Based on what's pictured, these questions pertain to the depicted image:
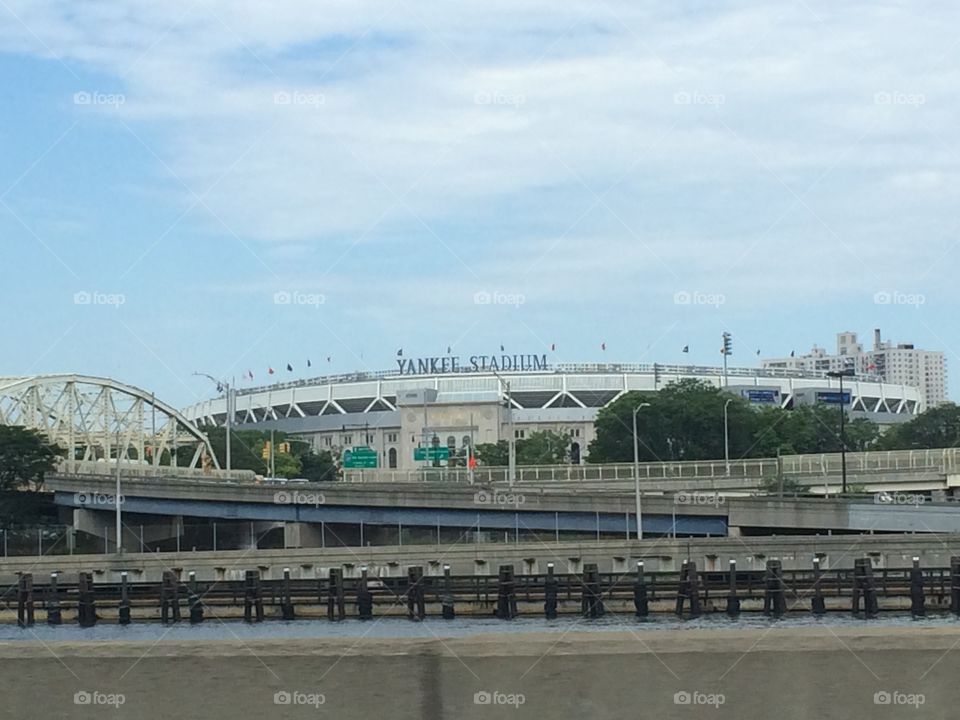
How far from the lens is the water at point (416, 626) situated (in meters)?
48.0

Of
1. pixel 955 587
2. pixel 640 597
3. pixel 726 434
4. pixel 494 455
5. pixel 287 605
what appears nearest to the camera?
pixel 955 587

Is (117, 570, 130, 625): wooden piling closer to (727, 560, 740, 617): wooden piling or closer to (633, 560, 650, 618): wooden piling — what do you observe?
(633, 560, 650, 618): wooden piling

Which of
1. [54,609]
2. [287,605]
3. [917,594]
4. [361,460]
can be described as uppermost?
[361,460]

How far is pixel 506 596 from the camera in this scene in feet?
174

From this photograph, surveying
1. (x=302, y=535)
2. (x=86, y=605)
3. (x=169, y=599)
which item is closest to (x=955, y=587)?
(x=169, y=599)

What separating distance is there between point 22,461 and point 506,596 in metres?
86.7

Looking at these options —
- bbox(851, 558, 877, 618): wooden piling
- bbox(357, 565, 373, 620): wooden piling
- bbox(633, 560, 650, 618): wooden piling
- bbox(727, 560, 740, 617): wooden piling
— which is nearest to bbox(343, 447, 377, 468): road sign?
bbox(357, 565, 373, 620): wooden piling

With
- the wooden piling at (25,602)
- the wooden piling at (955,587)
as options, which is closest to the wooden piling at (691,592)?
the wooden piling at (955,587)

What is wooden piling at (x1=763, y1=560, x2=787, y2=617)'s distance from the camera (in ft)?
168

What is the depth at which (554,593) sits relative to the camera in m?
53.6

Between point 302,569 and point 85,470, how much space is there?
7021 centimetres

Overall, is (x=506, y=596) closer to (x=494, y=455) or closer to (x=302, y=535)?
(x=302, y=535)

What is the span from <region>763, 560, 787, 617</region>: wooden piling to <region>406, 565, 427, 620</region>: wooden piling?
11.9 m

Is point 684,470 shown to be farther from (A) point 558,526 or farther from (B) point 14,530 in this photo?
(B) point 14,530
